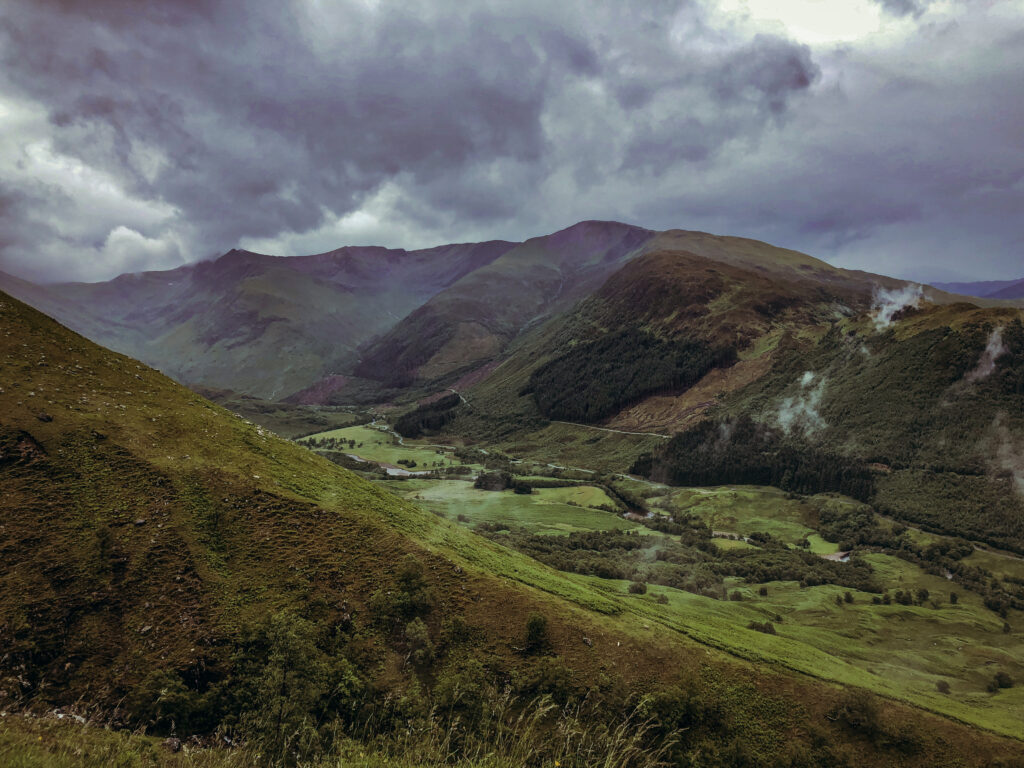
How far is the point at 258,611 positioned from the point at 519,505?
349 feet

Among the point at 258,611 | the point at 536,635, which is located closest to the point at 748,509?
the point at 536,635

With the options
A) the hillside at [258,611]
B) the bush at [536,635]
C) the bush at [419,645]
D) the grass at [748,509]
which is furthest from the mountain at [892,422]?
the bush at [419,645]

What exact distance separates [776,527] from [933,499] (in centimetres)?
3792

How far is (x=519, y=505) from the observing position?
123938mm

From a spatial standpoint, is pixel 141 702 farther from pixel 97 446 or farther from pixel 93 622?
pixel 97 446

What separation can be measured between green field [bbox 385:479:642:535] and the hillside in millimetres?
77970

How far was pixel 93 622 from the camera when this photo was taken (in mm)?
18156

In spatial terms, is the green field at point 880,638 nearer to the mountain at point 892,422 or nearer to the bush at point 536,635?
the bush at point 536,635

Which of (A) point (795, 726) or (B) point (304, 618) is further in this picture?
(A) point (795, 726)

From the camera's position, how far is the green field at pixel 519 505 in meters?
109

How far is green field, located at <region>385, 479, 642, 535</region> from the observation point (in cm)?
10881

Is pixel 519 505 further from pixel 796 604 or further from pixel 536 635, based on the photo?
pixel 536 635

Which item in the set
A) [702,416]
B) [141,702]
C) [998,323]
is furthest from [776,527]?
[141,702]

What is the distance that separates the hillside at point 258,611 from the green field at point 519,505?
256ft
